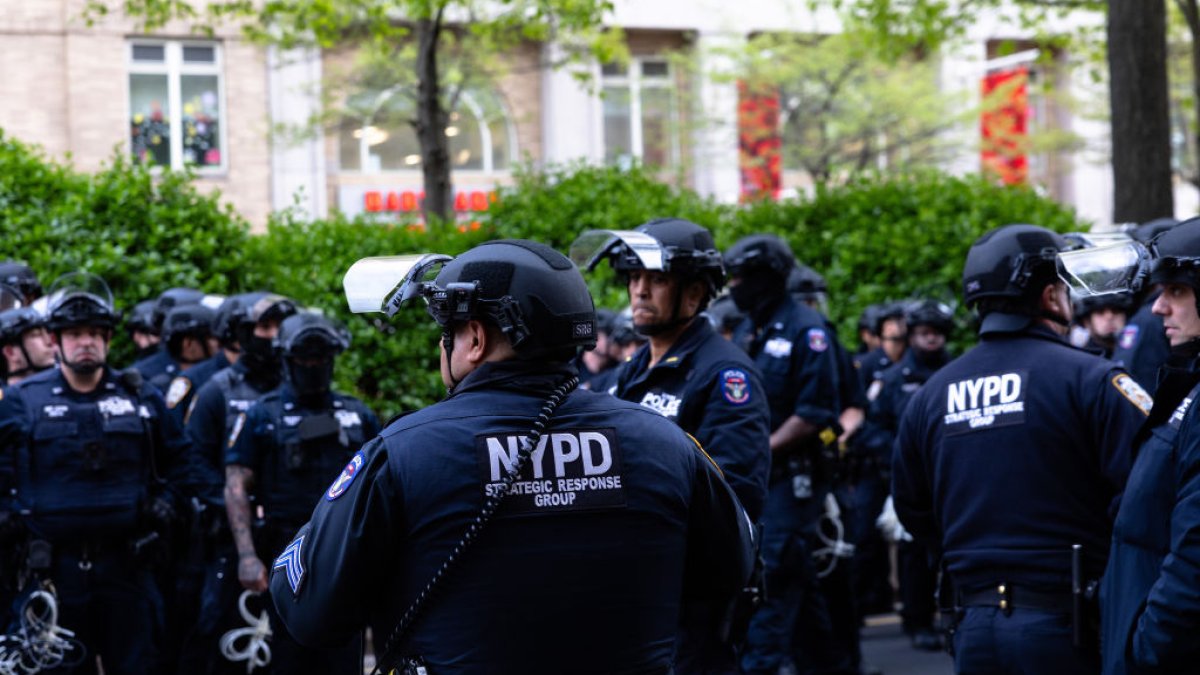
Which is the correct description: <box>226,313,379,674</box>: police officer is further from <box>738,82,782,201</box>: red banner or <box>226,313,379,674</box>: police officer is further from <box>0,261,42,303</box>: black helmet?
<box>738,82,782,201</box>: red banner

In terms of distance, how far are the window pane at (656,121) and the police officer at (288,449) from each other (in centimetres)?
2442

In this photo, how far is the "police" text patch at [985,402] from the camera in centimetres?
474

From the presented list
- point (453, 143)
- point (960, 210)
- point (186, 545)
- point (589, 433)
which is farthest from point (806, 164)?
point (589, 433)

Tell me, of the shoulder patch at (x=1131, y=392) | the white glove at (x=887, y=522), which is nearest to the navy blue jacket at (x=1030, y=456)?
the shoulder patch at (x=1131, y=392)

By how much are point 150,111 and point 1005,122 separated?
56.9 feet

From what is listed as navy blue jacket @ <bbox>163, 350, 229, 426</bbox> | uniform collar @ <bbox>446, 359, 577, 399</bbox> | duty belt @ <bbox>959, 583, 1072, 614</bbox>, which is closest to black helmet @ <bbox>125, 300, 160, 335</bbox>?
navy blue jacket @ <bbox>163, 350, 229, 426</bbox>

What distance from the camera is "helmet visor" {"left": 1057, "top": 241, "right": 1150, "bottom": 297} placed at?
4.38 meters

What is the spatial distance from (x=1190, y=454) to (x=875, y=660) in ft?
20.9

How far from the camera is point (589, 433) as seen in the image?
3.19 m

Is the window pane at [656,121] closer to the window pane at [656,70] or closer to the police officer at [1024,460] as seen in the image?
the window pane at [656,70]

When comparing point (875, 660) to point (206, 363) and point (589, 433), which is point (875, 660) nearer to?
point (206, 363)

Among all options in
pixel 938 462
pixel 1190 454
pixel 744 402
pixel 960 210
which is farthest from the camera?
pixel 960 210

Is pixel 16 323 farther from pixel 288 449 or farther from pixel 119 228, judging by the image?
pixel 119 228

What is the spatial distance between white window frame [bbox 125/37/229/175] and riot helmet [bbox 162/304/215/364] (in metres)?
18.6
